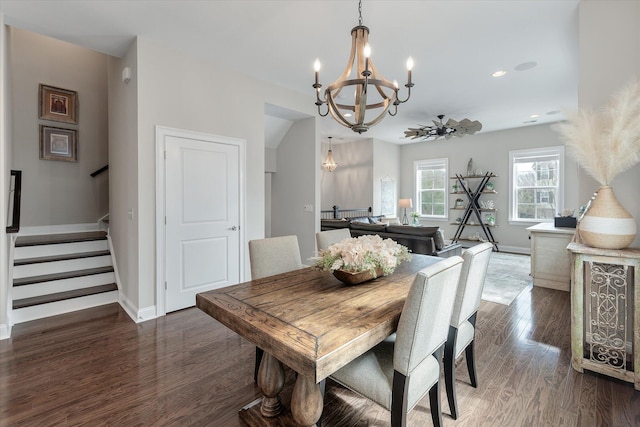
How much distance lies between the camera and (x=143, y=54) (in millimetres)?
3039

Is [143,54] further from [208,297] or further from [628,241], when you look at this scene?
[628,241]

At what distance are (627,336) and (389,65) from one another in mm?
3361

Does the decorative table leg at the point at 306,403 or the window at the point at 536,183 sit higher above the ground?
the window at the point at 536,183

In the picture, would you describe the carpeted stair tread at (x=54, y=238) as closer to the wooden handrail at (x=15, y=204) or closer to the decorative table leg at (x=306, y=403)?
the wooden handrail at (x=15, y=204)

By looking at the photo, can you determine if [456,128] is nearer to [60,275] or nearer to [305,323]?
[305,323]

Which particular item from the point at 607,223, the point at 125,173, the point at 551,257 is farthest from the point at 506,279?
the point at 125,173

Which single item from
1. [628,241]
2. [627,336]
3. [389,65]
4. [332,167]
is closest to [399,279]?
[628,241]

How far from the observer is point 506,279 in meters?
4.61

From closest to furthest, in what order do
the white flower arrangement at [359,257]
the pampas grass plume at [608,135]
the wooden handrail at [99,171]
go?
the white flower arrangement at [359,257] < the pampas grass plume at [608,135] < the wooden handrail at [99,171]

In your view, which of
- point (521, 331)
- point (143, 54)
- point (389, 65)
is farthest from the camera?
point (389, 65)

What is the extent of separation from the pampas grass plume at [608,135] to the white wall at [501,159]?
16.5 feet

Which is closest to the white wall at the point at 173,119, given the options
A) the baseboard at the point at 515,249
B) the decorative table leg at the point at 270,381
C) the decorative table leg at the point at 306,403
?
the decorative table leg at the point at 270,381

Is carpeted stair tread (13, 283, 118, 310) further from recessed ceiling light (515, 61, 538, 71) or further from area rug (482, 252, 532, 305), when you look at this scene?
recessed ceiling light (515, 61, 538, 71)

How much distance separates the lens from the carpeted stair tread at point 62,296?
307cm
